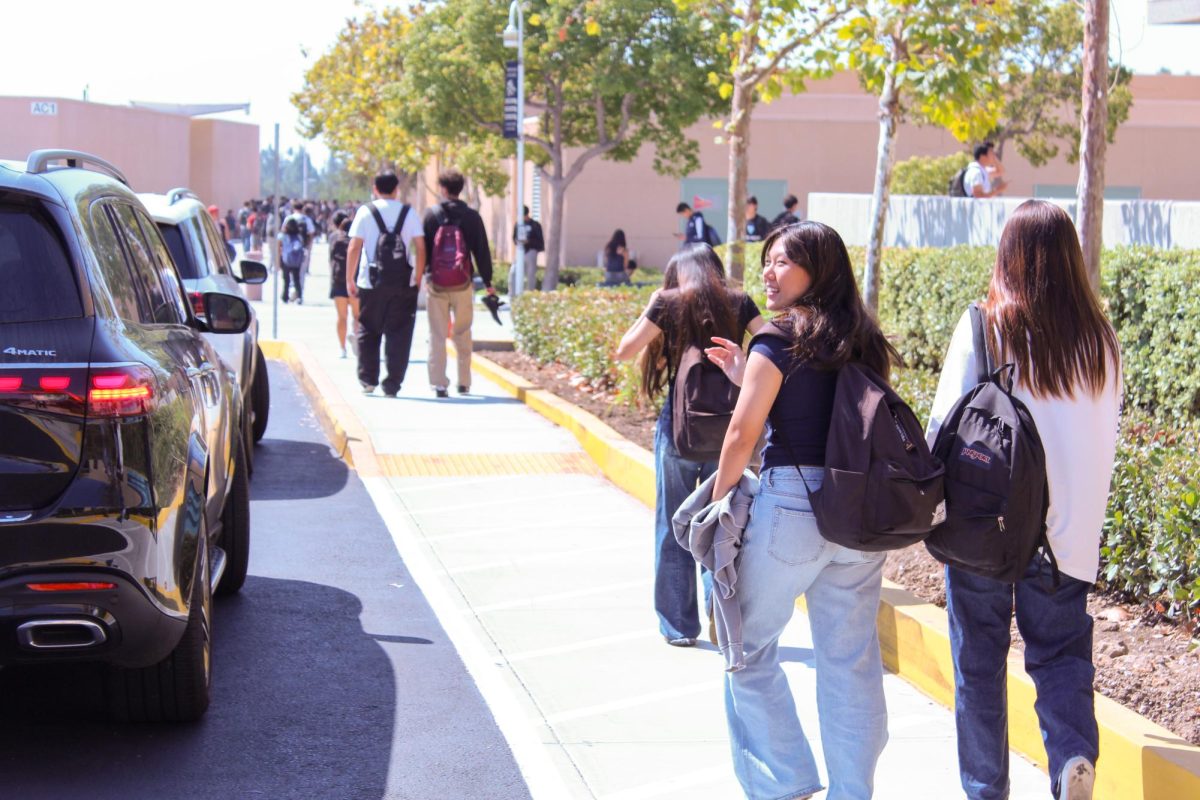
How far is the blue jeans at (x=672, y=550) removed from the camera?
6203 millimetres

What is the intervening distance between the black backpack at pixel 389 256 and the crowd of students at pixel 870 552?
8865 millimetres

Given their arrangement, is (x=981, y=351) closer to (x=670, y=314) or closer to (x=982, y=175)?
(x=670, y=314)

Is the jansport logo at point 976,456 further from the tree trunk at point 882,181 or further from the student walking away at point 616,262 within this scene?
the student walking away at point 616,262

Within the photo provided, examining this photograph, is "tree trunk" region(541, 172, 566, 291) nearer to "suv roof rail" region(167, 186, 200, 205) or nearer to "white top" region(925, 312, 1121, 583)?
"suv roof rail" region(167, 186, 200, 205)

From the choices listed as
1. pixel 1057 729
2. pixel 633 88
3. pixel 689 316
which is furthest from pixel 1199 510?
pixel 633 88

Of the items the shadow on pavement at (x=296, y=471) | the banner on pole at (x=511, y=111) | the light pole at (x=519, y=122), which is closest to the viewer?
the shadow on pavement at (x=296, y=471)

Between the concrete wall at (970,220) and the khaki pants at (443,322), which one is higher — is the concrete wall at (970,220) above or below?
above

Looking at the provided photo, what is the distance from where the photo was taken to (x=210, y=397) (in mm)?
5906

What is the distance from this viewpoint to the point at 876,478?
4.06 meters

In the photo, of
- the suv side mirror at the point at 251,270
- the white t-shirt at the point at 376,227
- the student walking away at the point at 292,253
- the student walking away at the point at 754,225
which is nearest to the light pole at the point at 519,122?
the student walking away at the point at 754,225

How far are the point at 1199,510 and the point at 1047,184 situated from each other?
36.9 m

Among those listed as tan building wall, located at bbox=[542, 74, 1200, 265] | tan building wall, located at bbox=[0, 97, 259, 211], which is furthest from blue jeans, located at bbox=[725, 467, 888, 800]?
tan building wall, located at bbox=[0, 97, 259, 211]

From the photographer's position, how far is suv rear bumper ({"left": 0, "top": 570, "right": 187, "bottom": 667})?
4227 millimetres

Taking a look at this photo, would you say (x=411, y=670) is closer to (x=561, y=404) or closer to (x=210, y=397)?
(x=210, y=397)
